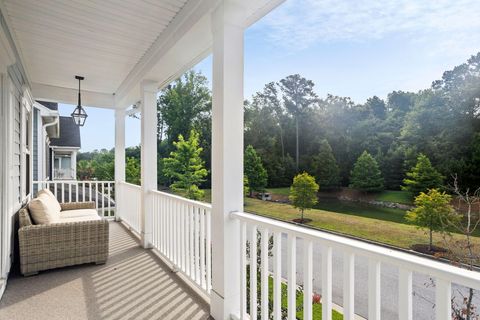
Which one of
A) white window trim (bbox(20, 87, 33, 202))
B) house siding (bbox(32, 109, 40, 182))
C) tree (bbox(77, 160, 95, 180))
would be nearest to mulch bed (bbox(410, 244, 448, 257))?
white window trim (bbox(20, 87, 33, 202))

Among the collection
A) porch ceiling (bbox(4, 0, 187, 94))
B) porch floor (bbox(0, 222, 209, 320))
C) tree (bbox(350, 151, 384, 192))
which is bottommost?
porch floor (bbox(0, 222, 209, 320))

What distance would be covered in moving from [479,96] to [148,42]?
11.0 feet

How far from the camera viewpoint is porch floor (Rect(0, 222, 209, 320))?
2475 mm

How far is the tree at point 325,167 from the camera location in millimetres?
2627

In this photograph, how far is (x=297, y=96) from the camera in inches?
123

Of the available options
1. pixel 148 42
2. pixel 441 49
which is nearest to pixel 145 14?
pixel 148 42

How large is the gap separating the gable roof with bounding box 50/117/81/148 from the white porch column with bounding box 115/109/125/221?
349 inches

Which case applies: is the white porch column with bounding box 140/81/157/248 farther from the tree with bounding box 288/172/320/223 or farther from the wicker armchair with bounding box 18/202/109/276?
the tree with bounding box 288/172/320/223

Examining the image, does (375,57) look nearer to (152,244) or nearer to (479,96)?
(479,96)

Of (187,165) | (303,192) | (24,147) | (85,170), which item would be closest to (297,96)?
(303,192)

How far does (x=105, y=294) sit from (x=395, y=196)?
287cm

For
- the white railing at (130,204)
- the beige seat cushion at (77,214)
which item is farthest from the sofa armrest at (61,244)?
the white railing at (130,204)

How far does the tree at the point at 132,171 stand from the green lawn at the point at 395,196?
10.7m

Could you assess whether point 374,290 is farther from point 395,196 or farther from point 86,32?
point 86,32
